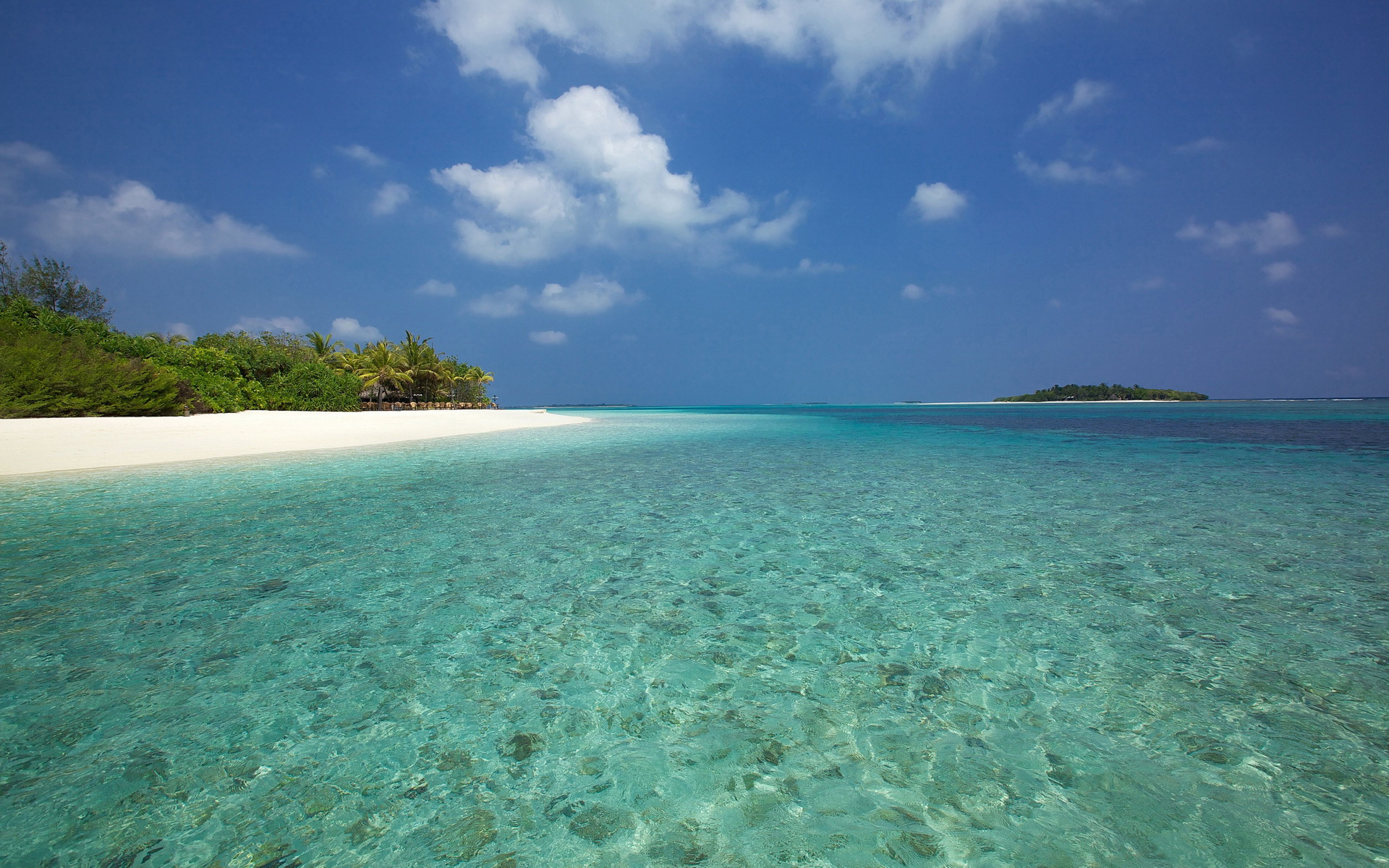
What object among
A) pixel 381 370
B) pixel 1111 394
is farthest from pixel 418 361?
pixel 1111 394

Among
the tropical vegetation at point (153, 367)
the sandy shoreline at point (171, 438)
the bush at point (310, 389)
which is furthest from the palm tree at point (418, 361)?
the sandy shoreline at point (171, 438)

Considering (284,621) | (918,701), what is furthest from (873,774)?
(284,621)

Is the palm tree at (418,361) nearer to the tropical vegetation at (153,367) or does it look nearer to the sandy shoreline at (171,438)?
the tropical vegetation at (153,367)

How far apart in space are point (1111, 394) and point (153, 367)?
144 metres

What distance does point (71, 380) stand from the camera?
19.6 meters

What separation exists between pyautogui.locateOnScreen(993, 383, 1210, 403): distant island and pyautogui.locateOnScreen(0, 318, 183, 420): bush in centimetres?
14314

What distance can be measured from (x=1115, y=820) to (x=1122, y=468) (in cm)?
1430

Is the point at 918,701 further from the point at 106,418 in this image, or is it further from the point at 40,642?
the point at 106,418

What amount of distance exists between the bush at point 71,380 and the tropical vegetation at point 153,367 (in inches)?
1.3

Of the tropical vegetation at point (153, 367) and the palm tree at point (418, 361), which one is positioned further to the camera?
the palm tree at point (418, 361)

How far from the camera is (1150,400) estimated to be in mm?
111188

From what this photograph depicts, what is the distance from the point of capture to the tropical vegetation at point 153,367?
62.9 ft

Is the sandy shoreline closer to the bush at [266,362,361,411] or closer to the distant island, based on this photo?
the bush at [266,362,361,411]

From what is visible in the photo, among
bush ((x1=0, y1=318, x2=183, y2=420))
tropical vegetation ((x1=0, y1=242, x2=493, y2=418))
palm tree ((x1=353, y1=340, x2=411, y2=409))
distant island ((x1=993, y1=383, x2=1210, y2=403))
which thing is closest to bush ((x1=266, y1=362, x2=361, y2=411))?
tropical vegetation ((x1=0, y1=242, x2=493, y2=418))
